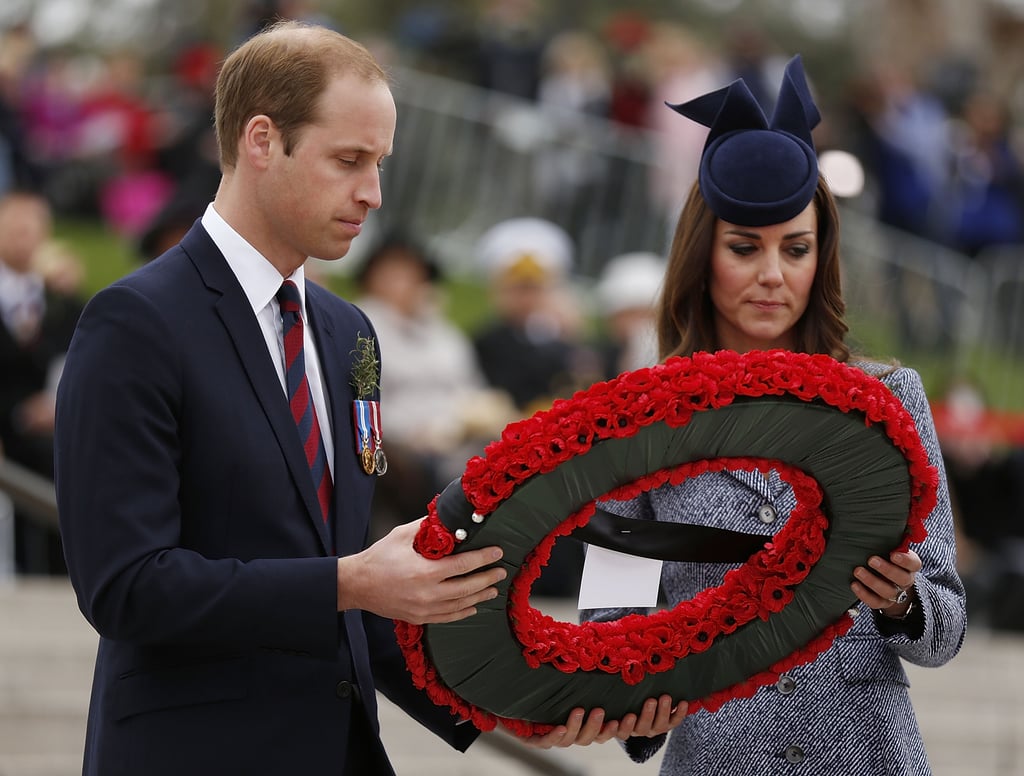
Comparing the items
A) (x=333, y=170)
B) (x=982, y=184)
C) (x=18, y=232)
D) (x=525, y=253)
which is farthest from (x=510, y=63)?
(x=333, y=170)

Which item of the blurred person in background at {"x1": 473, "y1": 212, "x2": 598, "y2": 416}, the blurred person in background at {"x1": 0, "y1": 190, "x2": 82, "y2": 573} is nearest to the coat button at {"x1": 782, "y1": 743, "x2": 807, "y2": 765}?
the blurred person in background at {"x1": 0, "y1": 190, "x2": 82, "y2": 573}

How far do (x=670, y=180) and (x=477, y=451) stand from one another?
19.0 ft

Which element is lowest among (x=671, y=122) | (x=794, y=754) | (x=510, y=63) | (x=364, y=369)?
(x=794, y=754)

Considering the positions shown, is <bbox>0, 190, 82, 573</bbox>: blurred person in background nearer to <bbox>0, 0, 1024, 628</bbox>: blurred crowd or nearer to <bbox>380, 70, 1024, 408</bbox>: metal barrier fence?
<bbox>0, 0, 1024, 628</bbox>: blurred crowd

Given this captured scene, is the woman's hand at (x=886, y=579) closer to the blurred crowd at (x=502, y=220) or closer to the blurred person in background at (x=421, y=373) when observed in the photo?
the blurred crowd at (x=502, y=220)

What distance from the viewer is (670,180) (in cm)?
1377

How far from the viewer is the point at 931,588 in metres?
3.21

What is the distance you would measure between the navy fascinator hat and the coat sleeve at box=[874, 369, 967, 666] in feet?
1.52

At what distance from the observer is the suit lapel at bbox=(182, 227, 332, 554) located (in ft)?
9.72

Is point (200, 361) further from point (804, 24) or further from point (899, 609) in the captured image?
point (804, 24)

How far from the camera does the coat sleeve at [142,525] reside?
108 inches

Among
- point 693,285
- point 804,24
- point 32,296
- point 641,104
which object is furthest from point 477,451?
point 804,24

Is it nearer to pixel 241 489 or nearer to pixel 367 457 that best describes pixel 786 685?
pixel 367 457

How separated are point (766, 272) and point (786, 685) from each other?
2.97ft
